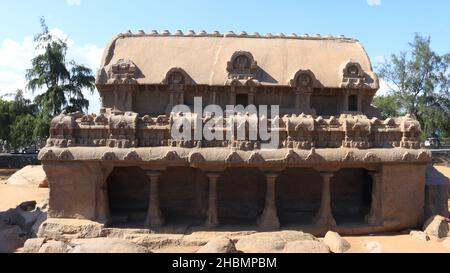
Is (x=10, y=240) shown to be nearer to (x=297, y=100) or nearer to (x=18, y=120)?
(x=297, y=100)

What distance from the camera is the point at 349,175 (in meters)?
13.7

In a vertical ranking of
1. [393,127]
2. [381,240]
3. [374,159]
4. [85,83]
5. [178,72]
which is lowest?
[381,240]

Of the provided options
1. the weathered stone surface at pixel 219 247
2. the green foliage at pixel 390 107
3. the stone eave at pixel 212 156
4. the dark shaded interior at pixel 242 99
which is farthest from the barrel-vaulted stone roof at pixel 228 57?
the green foliage at pixel 390 107

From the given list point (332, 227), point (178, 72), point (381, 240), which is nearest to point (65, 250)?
point (178, 72)

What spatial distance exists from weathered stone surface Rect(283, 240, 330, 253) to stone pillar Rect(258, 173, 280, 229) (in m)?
2.06

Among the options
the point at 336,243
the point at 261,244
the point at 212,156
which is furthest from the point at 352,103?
the point at 261,244

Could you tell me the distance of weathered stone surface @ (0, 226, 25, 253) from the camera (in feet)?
35.0

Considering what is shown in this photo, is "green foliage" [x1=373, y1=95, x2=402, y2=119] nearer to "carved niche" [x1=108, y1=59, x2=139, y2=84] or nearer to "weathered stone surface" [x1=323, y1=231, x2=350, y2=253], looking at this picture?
"weathered stone surface" [x1=323, y1=231, x2=350, y2=253]

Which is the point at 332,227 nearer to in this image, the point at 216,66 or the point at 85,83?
the point at 216,66

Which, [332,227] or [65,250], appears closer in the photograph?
[65,250]

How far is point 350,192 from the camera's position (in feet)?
45.3

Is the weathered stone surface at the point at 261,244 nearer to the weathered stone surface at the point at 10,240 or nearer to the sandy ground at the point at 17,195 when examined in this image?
the weathered stone surface at the point at 10,240

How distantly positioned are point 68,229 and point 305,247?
7.09 m

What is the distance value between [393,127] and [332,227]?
3978 mm
